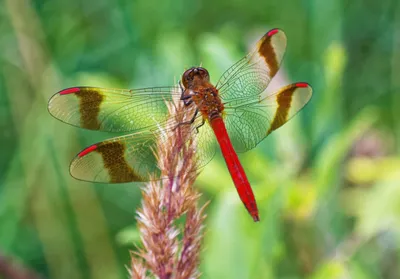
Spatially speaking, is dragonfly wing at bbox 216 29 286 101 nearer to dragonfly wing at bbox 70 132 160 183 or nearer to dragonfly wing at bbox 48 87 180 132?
dragonfly wing at bbox 48 87 180 132

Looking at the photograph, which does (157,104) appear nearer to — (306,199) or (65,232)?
(306,199)

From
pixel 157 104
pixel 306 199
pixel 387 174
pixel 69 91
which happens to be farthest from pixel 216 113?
pixel 387 174

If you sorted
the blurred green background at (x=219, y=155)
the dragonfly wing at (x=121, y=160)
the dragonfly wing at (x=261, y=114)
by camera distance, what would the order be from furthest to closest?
the blurred green background at (x=219, y=155) < the dragonfly wing at (x=261, y=114) < the dragonfly wing at (x=121, y=160)

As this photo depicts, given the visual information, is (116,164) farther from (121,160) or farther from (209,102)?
(209,102)

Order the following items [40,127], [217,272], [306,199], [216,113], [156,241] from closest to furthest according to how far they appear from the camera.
Result: [156,241] < [216,113] < [217,272] < [306,199] < [40,127]

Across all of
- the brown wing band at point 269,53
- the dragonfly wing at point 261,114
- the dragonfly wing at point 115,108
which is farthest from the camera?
the brown wing band at point 269,53

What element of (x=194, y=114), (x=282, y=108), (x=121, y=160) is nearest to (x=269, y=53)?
(x=282, y=108)

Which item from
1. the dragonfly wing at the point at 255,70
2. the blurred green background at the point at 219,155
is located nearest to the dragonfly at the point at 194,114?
the dragonfly wing at the point at 255,70

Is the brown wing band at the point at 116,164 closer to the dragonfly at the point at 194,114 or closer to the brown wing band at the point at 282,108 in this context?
the dragonfly at the point at 194,114
